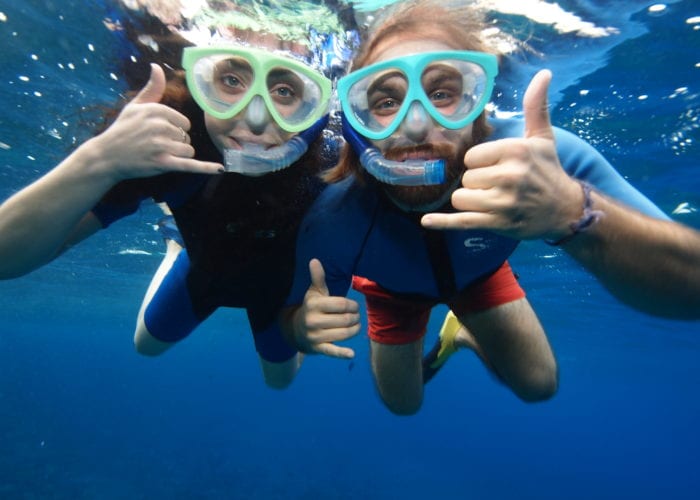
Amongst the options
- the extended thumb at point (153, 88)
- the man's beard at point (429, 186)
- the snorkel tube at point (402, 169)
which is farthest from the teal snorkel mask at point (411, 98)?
the extended thumb at point (153, 88)

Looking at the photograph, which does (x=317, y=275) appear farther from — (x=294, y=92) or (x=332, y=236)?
(x=294, y=92)

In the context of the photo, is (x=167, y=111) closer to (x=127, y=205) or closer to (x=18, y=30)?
(x=127, y=205)

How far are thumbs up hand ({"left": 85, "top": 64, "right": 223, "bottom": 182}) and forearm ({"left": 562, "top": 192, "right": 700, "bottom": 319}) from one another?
2568 millimetres

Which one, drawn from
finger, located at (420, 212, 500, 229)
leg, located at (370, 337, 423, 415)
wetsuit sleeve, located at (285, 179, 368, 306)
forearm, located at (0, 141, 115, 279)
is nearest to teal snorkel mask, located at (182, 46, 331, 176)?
wetsuit sleeve, located at (285, 179, 368, 306)

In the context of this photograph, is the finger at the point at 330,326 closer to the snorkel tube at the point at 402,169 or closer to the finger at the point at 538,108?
the snorkel tube at the point at 402,169

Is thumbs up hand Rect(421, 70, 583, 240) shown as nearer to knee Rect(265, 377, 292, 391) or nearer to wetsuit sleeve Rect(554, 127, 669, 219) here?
wetsuit sleeve Rect(554, 127, 669, 219)

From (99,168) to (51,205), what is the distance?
51 centimetres

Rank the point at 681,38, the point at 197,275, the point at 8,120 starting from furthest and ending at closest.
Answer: the point at 8,120 < the point at 681,38 < the point at 197,275

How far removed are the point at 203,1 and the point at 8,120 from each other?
30.1ft

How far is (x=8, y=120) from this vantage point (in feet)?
39.7

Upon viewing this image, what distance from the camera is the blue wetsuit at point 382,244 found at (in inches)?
173

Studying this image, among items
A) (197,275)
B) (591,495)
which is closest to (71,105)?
(197,275)

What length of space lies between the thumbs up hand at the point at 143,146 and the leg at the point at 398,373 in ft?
13.4

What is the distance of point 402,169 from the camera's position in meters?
3.31
